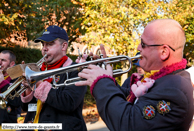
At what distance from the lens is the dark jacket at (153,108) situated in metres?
1.42

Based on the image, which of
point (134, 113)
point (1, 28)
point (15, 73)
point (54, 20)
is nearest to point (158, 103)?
point (134, 113)

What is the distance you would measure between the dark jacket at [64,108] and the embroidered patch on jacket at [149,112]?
1.26 m

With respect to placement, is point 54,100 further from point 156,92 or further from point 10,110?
point 10,110

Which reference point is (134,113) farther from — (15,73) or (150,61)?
(15,73)

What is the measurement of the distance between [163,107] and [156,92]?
12 centimetres

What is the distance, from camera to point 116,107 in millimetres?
1479

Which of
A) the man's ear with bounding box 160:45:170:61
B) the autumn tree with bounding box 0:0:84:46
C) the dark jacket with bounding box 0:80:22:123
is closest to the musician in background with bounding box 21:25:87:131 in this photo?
the dark jacket with bounding box 0:80:22:123

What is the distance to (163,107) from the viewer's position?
1.42 m

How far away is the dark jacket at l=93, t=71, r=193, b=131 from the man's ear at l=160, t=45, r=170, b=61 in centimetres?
18

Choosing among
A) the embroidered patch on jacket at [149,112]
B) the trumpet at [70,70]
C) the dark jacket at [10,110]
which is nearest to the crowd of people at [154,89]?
the embroidered patch on jacket at [149,112]

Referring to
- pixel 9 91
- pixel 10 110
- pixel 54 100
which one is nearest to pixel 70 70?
pixel 54 100

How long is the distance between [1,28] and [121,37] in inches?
193

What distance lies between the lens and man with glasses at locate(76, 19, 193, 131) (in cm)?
142

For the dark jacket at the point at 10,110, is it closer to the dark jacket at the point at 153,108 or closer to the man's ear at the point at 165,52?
the dark jacket at the point at 153,108
